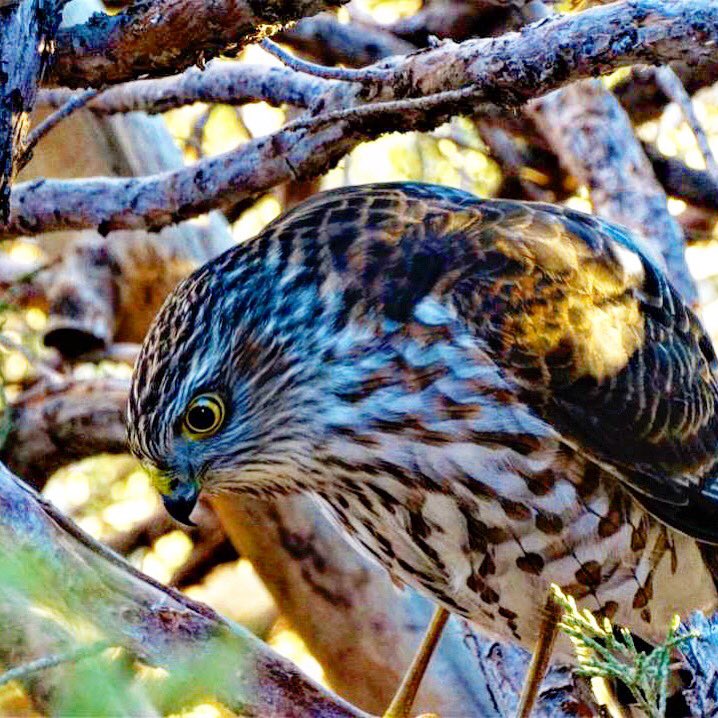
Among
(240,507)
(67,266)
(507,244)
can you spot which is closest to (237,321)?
(507,244)

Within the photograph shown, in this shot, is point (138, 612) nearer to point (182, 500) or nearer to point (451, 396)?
point (182, 500)

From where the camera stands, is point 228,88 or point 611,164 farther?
point 611,164

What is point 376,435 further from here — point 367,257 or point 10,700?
point 10,700

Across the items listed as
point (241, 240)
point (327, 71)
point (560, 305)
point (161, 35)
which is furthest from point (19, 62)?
point (241, 240)

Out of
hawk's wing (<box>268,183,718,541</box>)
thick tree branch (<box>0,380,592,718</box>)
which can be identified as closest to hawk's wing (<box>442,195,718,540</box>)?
hawk's wing (<box>268,183,718,541</box>)

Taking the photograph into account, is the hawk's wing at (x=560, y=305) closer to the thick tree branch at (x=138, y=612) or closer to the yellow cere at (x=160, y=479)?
the yellow cere at (x=160, y=479)

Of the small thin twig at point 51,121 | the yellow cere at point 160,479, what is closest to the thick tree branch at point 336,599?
the yellow cere at point 160,479
